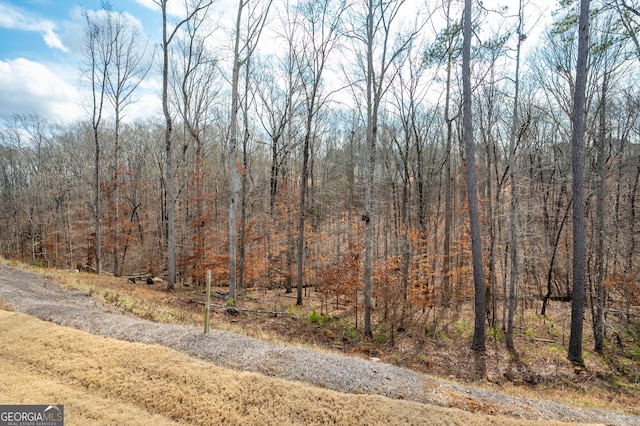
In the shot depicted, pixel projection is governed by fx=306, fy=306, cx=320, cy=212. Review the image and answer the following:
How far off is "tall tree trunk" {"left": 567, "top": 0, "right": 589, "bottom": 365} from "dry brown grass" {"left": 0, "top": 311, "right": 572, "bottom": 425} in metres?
6.65

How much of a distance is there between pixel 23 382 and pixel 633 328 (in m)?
17.2

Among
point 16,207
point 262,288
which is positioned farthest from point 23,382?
point 16,207

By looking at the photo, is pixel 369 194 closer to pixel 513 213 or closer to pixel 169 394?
pixel 513 213

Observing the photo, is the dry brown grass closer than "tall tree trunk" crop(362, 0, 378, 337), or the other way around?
the dry brown grass

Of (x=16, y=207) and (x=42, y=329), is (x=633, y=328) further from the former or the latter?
(x=16, y=207)
